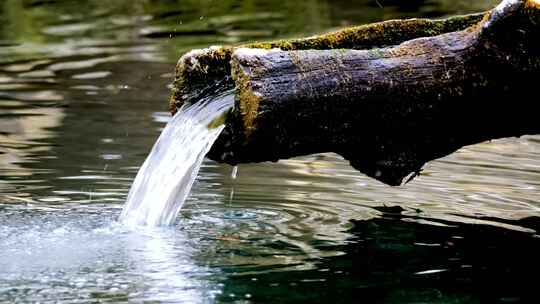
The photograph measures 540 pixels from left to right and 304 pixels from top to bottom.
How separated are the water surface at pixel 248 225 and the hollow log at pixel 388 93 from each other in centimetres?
47

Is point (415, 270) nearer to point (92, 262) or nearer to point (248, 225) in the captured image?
point (248, 225)

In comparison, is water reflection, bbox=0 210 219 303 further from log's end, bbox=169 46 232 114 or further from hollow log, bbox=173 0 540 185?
log's end, bbox=169 46 232 114

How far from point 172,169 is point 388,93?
3.98 feet

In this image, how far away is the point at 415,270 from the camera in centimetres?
547

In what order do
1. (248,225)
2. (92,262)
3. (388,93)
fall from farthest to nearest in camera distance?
(248,225), (388,93), (92,262)

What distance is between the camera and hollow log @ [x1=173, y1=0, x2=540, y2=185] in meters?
5.63

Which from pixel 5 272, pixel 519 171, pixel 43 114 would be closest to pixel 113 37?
pixel 43 114

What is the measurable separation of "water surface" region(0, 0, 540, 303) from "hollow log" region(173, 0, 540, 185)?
475mm

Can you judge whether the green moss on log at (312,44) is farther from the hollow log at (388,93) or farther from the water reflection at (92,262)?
the water reflection at (92,262)

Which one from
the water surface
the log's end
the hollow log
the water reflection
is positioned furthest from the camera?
the log's end

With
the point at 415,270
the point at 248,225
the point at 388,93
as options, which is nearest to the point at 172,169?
the point at 248,225

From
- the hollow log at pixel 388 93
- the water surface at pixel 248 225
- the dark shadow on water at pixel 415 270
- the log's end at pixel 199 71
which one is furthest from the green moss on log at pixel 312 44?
the dark shadow on water at pixel 415 270

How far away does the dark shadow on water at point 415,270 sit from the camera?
499 centimetres

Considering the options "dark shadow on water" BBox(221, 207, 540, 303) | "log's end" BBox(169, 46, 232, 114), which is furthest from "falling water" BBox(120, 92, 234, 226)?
"dark shadow on water" BBox(221, 207, 540, 303)
